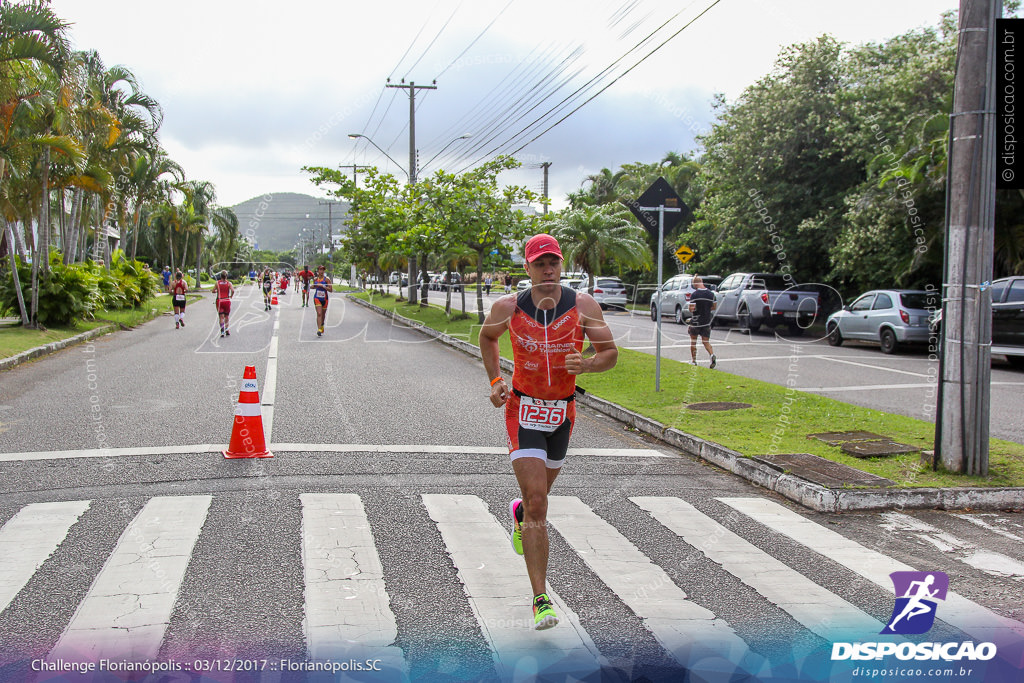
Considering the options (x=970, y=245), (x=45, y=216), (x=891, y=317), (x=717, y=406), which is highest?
(x=45, y=216)

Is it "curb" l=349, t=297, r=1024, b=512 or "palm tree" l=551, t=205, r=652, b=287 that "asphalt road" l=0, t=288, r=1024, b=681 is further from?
"palm tree" l=551, t=205, r=652, b=287

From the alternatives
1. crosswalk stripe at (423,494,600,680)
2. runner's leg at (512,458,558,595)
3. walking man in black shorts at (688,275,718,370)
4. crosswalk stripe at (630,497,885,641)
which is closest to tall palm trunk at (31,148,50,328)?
walking man in black shorts at (688,275,718,370)

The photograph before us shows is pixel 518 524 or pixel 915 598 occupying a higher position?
pixel 518 524

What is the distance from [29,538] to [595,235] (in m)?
16.2

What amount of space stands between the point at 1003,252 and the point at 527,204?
482 inches

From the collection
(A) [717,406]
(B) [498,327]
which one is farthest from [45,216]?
(B) [498,327]

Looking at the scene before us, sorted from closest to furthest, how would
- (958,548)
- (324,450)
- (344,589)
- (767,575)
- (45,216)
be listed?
(344,589)
(767,575)
(958,548)
(324,450)
(45,216)

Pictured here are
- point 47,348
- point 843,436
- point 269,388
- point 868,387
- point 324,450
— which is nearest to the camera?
point 324,450

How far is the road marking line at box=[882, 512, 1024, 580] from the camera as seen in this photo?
200 inches

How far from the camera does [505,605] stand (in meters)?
4.32

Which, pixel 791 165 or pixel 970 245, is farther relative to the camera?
pixel 791 165

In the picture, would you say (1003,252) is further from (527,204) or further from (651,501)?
Result: (651,501)

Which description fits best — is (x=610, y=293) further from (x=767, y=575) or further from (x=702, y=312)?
(x=767, y=575)

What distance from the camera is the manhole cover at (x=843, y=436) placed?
8531 millimetres
